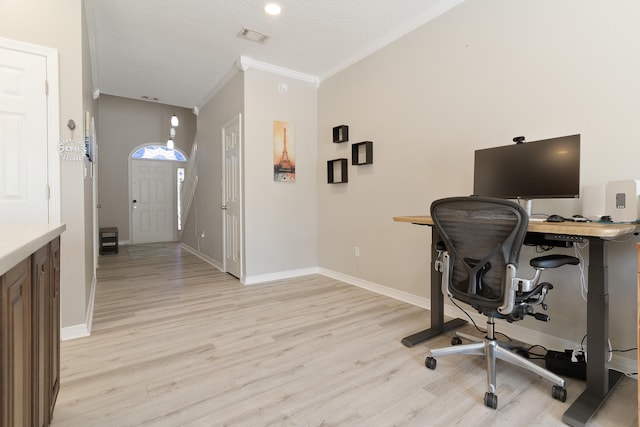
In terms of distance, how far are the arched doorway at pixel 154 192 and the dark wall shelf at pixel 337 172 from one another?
5145 millimetres

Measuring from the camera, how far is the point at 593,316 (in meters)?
1.65

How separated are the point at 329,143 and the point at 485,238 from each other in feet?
9.65

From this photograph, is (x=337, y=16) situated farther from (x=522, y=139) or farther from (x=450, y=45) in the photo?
(x=522, y=139)

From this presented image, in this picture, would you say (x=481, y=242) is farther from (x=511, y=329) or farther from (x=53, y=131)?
(x=53, y=131)

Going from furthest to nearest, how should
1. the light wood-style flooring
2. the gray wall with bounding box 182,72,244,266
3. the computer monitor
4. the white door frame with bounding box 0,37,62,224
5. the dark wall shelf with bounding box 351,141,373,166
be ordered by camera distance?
the gray wall with bounding box 182,72,244,266 → the dark wall shelf with bounding box 351,141,373,166 → the white door frame with bounding box 0,37,62,224 → the computer monitor → the light wood-style flooring

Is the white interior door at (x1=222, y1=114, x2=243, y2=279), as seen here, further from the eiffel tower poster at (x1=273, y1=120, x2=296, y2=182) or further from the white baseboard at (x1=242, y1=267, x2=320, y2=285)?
the eiffel tower poster at (x1=273, y1=120, x2=296, y2=182)

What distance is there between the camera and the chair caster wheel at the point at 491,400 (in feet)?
5.30

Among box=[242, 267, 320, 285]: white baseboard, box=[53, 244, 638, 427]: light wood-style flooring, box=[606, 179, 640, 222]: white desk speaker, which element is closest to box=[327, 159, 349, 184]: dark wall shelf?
box=[242, 267, 320, 285]: white baseboard

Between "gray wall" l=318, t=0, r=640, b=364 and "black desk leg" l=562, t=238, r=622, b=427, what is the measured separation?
1.52ft

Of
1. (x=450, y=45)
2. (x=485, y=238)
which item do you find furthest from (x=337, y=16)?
(x=485, y=238)

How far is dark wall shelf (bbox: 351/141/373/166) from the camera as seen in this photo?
3.66 metres

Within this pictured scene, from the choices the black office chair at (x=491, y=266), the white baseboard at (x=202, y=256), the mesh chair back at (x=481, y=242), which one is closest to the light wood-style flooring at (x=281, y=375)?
the black office chair at (x=491, y=266)

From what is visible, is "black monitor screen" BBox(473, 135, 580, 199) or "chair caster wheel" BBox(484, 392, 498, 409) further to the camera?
"black monitor screen" BBox(473, 135, 580, 199)

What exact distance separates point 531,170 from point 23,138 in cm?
355
